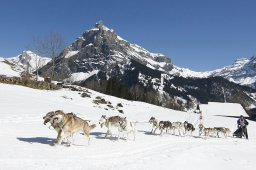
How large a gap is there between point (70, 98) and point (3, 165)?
38.9 meters

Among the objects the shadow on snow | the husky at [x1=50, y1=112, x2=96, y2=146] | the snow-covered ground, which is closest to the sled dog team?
the husky at [x1=50, y1=112, x2=96, y2=146]

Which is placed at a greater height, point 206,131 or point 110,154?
point 206,131

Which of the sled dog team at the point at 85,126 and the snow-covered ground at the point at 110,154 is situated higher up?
the sled dog team at the point at 85,126

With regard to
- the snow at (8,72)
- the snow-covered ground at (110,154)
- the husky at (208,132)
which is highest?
the snow at (8,72)

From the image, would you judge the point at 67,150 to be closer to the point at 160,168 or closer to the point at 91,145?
the point at 91,145

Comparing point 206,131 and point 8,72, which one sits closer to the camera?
point 206,131

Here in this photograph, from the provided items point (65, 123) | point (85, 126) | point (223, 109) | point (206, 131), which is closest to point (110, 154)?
point (85, 126)

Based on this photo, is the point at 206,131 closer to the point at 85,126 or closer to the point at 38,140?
the point at 85,126

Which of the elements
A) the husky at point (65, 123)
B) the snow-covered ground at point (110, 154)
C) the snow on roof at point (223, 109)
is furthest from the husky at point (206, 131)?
the snow on roof at point (223, 109)

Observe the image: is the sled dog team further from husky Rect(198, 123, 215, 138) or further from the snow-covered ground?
the snow-covered ground

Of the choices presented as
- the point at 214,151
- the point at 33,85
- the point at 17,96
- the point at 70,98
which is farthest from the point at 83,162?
the point at 33,85

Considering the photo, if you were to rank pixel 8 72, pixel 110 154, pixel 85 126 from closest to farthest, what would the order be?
pixel 110 154, pixel 85 126, pixel 8 72

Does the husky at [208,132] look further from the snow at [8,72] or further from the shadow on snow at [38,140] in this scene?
the snow at [8,72]

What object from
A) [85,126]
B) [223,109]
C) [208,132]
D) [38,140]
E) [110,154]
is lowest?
[110,154]
